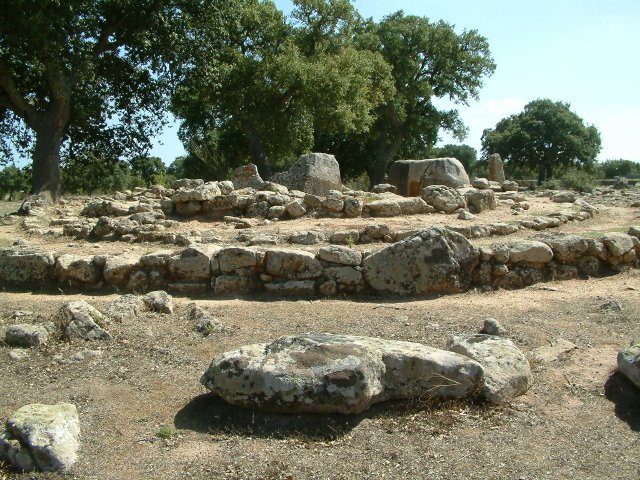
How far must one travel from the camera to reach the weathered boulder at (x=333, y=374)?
4.57 meters

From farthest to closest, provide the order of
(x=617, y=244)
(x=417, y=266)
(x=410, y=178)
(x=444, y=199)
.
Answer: (x=410, y=178), (x=444, y=199), (x=617, y=244), (x=417, y=266)

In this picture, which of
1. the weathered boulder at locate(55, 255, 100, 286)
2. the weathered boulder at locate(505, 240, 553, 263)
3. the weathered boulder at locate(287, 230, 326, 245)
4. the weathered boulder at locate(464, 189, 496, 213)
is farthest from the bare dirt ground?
the weathered boulder at locate(464, 189, 496, 213)

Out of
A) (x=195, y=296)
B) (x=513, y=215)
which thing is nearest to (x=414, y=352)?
(x=195, y=296)

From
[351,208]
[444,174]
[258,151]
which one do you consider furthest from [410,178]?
[258,151]

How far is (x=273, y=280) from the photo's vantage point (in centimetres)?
871

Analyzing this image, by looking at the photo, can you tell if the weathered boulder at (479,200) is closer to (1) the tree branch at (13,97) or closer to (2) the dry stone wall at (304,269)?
(2) the dry stone wall at (304,269)

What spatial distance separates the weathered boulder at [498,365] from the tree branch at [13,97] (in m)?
14.8

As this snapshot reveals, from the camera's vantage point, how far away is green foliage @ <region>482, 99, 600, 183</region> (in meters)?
44.1

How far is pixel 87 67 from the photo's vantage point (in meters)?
16.2

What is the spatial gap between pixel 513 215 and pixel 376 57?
15170 millimetres

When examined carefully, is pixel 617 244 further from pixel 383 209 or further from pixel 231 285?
pixel 231 285

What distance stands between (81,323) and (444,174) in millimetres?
13216

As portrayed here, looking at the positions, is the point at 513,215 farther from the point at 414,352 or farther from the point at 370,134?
the point at 370,134

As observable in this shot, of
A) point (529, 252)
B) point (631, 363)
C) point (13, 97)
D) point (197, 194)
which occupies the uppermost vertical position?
point (13, 97)
